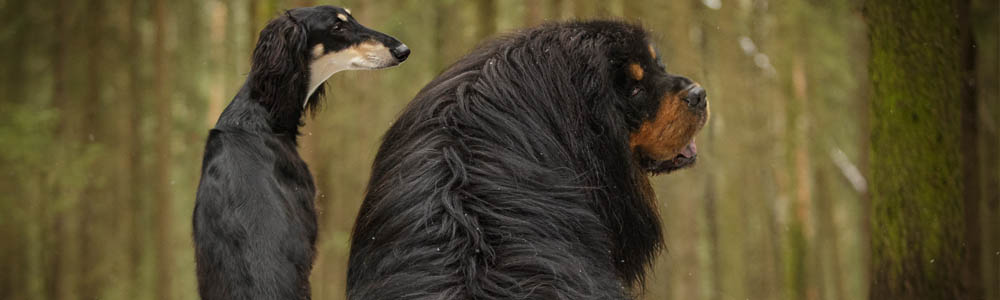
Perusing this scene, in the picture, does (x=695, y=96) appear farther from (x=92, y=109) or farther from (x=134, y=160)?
(x=134, y=160)

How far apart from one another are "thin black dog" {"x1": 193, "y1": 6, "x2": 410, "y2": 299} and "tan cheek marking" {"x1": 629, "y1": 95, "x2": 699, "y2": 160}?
1.27m

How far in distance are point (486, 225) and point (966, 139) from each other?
3727 mm

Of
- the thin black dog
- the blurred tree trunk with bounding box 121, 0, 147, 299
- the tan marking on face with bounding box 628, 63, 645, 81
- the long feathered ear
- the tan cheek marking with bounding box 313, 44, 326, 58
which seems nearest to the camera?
the thin black dog

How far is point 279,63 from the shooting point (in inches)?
161

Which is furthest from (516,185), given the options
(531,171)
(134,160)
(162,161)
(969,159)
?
(134,160)

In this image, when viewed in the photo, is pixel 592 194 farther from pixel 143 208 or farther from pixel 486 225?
pixel 143 208

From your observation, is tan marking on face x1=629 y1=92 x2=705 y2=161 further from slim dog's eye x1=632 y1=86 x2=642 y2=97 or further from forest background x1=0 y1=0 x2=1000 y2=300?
forest background x1=0 y1=0 x2=1000 y2=300

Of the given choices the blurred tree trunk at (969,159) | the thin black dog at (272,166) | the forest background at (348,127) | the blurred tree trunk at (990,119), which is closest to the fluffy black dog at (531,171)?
the thin black dog at (272,166)

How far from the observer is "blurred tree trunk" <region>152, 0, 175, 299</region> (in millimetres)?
13766

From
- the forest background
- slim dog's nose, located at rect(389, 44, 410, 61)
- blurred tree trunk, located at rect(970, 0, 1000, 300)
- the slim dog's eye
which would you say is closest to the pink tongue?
the slim dog's eye

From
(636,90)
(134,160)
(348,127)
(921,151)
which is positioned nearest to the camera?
(636,90)

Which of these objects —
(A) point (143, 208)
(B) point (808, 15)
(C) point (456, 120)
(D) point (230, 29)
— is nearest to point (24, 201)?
(A) point (143, 208)

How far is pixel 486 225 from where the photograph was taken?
2898 mm

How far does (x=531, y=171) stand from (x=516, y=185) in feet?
0.40
